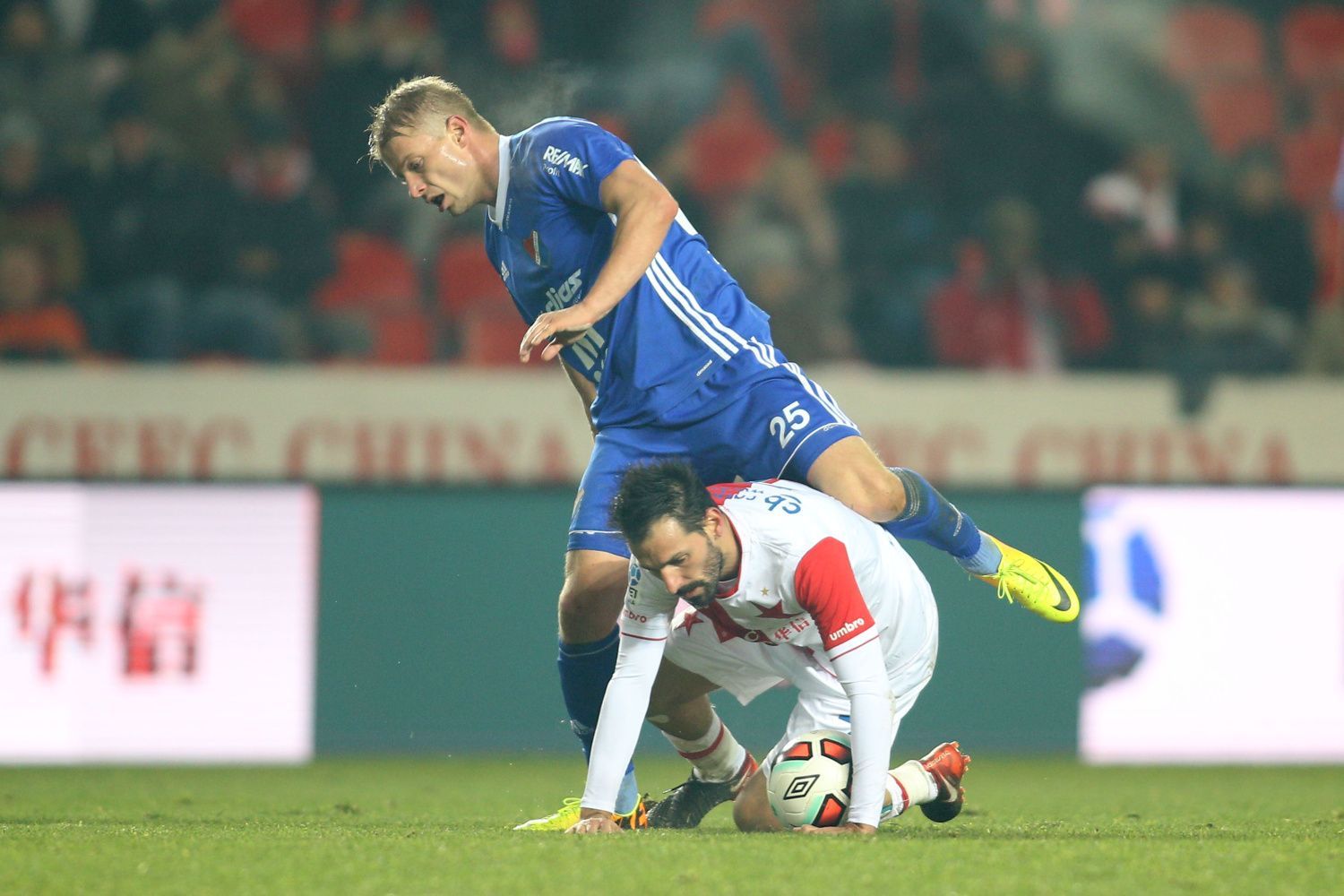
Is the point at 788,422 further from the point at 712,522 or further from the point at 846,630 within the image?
the point at 846,630

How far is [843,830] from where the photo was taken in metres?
4.44

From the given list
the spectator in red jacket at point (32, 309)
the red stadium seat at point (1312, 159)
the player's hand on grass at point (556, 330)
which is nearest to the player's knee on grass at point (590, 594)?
the player's hand on grass at point (556, 330)

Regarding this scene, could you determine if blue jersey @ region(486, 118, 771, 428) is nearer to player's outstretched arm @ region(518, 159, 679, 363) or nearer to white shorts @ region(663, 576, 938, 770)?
player's outstretched arm @ region(518, 159, 679, 363)

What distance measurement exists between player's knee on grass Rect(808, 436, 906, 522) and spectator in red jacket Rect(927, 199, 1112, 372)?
5.62 m

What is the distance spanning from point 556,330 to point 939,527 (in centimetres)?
141

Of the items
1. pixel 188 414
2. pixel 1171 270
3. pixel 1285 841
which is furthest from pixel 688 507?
pixel 1171 270

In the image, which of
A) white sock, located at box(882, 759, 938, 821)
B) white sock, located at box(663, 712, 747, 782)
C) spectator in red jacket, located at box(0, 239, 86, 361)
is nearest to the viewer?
white sock, located at box(882, 759, 938, 821)


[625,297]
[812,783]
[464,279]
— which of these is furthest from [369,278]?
[812,783]

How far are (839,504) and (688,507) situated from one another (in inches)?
23.5

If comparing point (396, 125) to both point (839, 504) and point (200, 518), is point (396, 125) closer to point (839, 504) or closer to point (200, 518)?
point (839, 504)

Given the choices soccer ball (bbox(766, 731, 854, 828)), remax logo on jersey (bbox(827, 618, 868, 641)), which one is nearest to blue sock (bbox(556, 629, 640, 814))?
soccer ball (bbox(766, 731, 854, 828))

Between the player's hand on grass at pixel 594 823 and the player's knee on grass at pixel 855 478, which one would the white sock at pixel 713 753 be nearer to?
the player's hand on grass at pixel 594 823

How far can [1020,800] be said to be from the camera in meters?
6.39

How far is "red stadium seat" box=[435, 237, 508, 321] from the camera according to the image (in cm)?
1005
